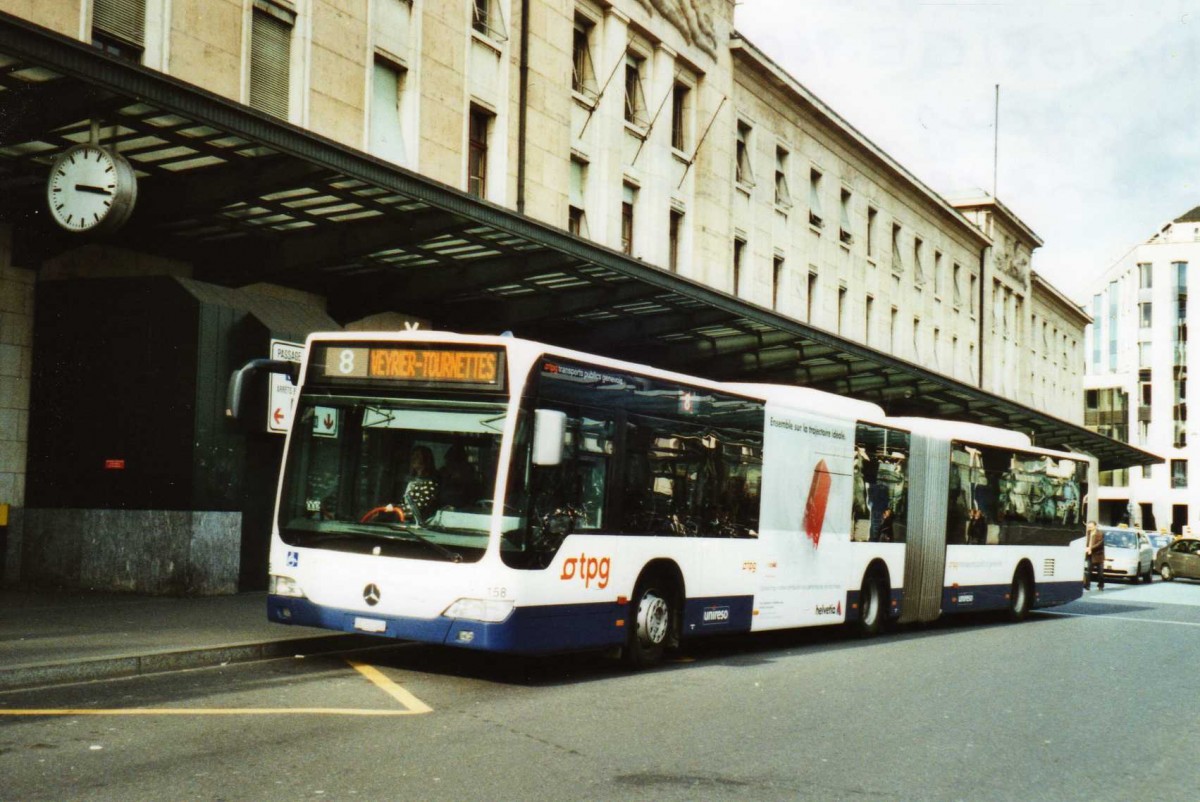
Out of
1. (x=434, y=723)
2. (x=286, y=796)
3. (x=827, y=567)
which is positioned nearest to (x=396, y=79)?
(x=827, y=567)

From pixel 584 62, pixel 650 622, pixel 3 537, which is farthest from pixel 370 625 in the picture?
pixel 584 62

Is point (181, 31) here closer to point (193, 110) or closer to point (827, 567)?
point (193, 110)

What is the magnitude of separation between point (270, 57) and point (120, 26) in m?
2.66

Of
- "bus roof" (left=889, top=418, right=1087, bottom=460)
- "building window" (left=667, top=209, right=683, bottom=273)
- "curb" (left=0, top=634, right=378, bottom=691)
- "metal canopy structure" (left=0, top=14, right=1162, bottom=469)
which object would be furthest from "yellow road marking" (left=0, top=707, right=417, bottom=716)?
"building window" (left=667, top=209, right=683, bottom=273)

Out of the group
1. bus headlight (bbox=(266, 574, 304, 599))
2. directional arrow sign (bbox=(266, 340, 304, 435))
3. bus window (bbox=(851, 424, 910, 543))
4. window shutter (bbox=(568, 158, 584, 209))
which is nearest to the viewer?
bus headlight (bbox=(266, 574, 304, 599))

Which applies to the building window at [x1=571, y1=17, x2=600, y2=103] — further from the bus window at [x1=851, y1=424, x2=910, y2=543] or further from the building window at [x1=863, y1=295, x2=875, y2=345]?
the building window at [x1=863, y1=295, x2=875, y2=345]

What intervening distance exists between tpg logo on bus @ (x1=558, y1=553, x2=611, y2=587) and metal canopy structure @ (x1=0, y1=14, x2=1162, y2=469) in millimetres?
5210

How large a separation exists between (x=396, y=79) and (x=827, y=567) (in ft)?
35.2

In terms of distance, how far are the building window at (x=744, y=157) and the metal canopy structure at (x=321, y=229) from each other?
320 inches

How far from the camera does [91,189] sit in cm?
1285

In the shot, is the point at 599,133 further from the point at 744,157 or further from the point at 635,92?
the point at 744,157

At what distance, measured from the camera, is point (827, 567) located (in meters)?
15.2

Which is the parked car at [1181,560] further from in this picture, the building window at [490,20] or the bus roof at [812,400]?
Answer: the building window at [490,20]

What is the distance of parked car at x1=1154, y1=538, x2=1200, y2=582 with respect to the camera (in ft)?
134
